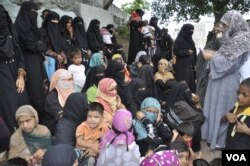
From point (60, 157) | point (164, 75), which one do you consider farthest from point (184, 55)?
point (60, 157)

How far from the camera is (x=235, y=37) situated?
4547 mm

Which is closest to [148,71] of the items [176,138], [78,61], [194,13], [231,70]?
[78,61]

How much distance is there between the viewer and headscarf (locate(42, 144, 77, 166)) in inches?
106

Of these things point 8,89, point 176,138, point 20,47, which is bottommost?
point 176,138

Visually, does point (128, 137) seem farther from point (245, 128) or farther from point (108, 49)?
point (108, 49)

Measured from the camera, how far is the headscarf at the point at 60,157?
A: 8.86 feet

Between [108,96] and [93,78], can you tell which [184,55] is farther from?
[108,96]

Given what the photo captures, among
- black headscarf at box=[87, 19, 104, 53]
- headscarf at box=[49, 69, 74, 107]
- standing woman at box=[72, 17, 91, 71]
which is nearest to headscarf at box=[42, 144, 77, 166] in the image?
Result: headscarf at box=[49, 69, 74, 107]

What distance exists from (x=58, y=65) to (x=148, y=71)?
136 centimetres

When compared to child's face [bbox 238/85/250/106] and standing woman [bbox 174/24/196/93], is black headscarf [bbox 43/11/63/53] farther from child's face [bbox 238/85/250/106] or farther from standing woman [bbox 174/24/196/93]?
child's face [bbox 238/85/250/106]

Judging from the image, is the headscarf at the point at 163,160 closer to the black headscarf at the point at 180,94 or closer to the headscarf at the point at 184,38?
the black headscarf at the point at 180,94

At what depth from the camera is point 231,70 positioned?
4.62m

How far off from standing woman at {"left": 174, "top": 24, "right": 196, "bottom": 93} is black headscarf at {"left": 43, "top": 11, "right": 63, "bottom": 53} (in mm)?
2123

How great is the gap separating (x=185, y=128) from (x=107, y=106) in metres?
0.87
